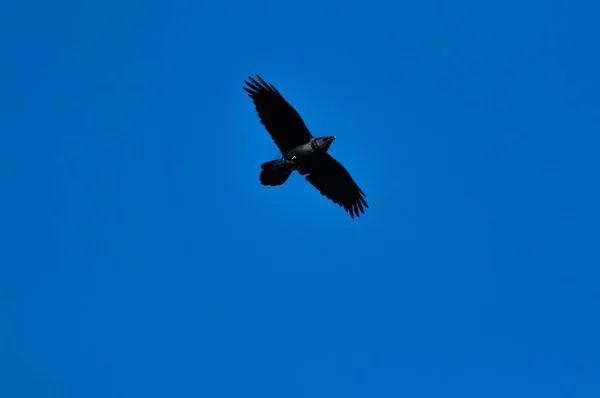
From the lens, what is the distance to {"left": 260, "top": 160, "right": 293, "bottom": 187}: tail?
29.7 metres

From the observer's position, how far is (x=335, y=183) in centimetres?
3131

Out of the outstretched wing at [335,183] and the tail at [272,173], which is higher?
the outstretched wing at [335,183]

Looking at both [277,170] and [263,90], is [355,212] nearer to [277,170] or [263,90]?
[277,170]

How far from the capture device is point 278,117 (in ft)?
95.4

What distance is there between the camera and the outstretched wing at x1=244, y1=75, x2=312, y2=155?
94.5 feet

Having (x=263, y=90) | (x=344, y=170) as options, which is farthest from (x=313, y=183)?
(x=263, y=90)

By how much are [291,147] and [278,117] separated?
1.11 metres

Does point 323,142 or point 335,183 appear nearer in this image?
point 323,142

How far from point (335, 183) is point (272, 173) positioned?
2593 mm

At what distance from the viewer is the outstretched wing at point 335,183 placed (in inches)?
1200

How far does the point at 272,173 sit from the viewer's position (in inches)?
1172

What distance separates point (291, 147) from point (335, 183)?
2.52m

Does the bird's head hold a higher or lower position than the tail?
higher

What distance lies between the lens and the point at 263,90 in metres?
28.9
